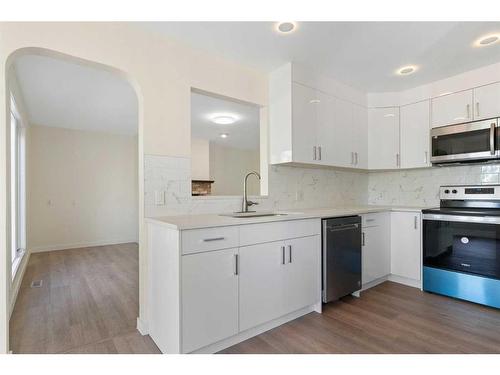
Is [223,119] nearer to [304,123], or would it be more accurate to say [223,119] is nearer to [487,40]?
[304,123]

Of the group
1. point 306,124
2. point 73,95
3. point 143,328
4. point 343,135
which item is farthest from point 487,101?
point 73,95

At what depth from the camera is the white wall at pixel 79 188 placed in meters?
5.24

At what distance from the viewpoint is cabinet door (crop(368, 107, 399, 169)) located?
346 centimetres

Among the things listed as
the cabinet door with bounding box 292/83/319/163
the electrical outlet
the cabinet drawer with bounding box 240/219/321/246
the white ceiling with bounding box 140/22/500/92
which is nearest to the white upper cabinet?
the cabinet door with bounding box 292/83/319/163

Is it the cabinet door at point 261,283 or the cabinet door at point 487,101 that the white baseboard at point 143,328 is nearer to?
the cabinet door at point 261,283

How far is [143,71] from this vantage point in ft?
7.02

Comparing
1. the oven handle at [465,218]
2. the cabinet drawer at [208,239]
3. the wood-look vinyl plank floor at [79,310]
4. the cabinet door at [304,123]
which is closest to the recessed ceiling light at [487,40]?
the cabinet door at [304,123]

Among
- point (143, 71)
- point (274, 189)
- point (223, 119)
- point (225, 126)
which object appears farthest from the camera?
point (225, 126)

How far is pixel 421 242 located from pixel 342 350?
1781 millimetres

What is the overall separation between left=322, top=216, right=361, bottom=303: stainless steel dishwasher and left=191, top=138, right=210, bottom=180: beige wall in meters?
4.74

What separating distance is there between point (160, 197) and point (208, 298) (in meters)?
0.90

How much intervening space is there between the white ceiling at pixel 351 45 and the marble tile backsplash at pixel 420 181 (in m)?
1.13
